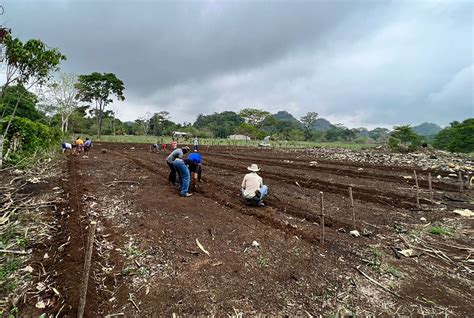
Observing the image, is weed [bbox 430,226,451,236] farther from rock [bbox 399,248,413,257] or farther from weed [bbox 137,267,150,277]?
weed [bbox 137,267,150,277]

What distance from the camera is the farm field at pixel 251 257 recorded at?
3643mm

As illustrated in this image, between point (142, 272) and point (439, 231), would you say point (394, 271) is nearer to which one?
point (439, 231)

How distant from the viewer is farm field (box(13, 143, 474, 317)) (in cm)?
364

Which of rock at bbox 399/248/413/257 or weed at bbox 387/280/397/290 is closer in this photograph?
weed at bbox 387/280/397/290

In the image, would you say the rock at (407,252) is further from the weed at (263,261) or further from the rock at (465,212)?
the rock at (465,212)

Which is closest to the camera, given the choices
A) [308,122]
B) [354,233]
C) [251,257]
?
[251,257]

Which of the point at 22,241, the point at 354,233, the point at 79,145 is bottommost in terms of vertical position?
the point at 354,233

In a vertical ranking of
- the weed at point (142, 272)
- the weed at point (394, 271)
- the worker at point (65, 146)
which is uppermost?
the worker at point (65, 146)

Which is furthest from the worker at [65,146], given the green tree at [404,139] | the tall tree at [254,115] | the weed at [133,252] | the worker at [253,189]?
the tall tree at [254,115]

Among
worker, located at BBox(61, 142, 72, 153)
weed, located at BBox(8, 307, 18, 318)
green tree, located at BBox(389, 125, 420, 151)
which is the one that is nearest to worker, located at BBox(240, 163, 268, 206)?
weed, located at BBox(8, 307, 18, 318)

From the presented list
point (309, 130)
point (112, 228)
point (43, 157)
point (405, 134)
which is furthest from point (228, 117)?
point (112, 228)

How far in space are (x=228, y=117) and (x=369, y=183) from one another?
335ft

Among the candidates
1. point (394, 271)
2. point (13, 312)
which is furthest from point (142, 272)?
point (394, 271)

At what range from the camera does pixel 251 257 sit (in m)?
4.75
